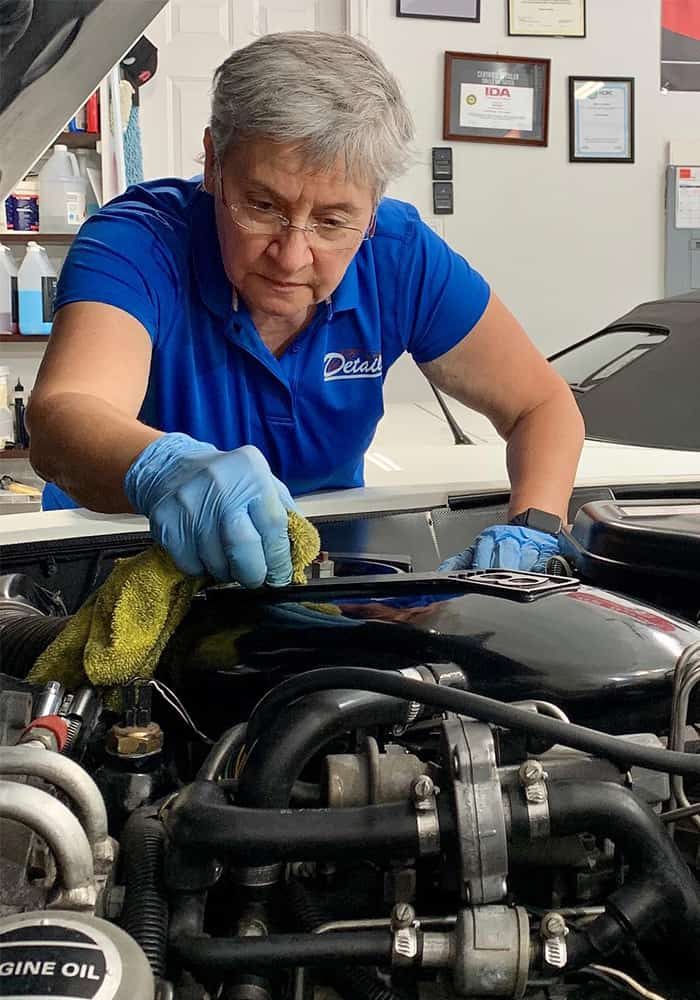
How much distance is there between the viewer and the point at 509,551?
1.08 metres

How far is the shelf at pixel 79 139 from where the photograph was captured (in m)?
3.60

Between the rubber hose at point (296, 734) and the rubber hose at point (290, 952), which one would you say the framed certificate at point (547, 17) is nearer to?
the rubber hose at point (296, 734)

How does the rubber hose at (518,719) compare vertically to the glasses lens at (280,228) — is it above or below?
below

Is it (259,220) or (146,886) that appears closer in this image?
(146,886)

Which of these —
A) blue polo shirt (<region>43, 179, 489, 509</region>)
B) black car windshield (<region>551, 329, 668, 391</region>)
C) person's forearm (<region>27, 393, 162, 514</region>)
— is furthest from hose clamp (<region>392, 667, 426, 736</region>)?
black car windshield (<region>551, 329, 668, 391</region>)

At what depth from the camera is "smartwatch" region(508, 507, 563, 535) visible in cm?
115

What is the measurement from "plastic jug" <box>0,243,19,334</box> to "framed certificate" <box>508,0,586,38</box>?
2.19m

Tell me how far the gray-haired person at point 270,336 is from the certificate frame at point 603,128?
2.84 metres

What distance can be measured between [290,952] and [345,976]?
0.24 feet

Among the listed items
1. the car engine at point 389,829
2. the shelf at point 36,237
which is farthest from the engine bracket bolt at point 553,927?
the shelf at point 36,237

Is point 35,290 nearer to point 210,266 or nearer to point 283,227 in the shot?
point 210,266

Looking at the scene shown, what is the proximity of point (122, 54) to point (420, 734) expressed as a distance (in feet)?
1.86

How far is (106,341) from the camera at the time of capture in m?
1.20

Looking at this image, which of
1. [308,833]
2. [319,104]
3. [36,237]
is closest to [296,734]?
[308,833]
